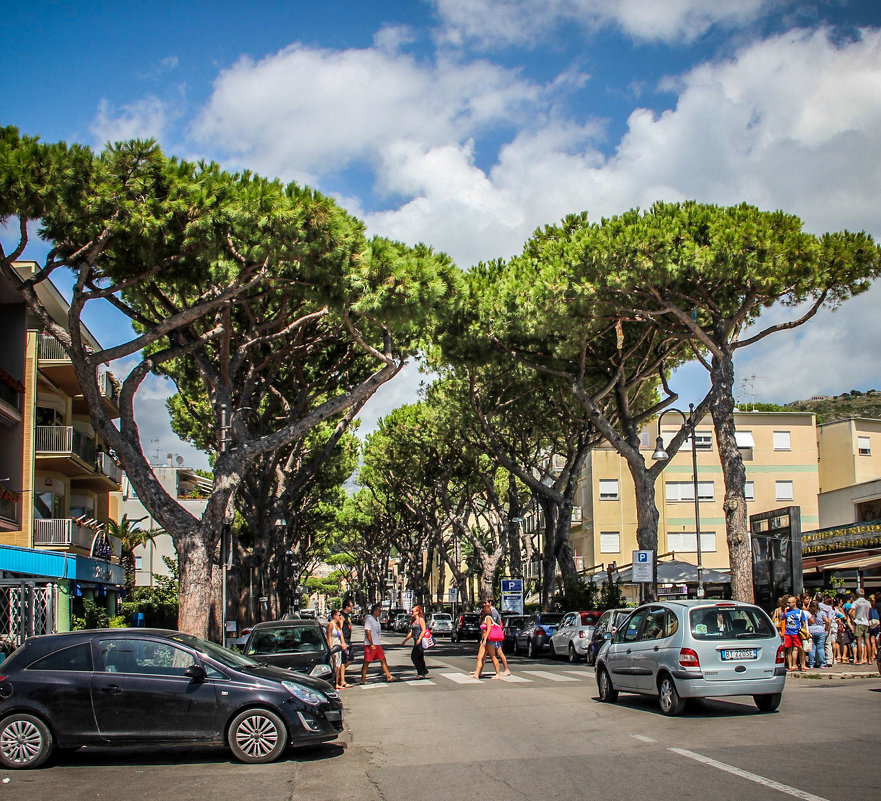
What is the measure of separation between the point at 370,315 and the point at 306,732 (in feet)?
40.9

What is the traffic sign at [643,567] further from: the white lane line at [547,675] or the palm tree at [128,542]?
the palm tree at [128,542]

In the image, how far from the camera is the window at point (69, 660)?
420 inches

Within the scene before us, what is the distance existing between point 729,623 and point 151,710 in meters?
7.70

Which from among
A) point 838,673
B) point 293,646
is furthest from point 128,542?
point 838,673

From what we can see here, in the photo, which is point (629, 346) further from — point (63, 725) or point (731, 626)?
point (63, 725)

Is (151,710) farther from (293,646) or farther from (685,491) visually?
(685,491)

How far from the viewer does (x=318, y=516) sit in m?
67.4

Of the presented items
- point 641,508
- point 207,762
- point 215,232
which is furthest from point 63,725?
point 641,508

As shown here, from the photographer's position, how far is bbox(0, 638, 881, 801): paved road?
8555mm

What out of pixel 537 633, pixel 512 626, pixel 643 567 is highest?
pixel 643 567

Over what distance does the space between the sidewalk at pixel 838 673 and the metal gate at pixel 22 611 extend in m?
15.8

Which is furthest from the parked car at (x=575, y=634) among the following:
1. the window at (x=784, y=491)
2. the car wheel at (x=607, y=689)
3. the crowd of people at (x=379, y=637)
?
the window at (x=784, y=491)

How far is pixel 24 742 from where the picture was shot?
34.2 feet

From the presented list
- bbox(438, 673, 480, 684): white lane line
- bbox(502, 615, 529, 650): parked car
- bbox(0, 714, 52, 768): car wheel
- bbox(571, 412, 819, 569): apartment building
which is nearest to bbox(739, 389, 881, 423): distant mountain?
bbox(571, 412, 819, 569): apartment building
